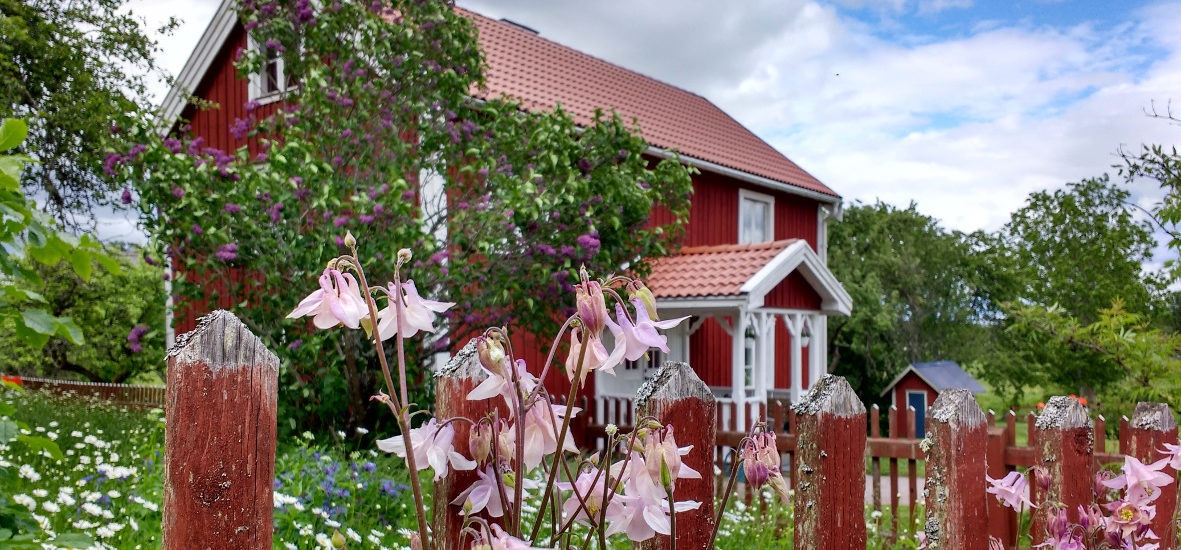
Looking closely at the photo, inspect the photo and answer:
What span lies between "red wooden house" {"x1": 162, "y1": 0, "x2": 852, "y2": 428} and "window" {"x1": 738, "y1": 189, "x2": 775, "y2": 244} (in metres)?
0.02

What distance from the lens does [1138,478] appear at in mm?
1797

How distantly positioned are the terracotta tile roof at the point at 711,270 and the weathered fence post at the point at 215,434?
9.30 metres

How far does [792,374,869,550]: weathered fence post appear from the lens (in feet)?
6.16

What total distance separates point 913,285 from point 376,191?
670 inches

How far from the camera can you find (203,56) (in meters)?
12.0

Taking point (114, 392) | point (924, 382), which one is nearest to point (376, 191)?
point (924, 382)

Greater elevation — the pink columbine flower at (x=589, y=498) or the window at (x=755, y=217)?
the window at (x=755, y=217)

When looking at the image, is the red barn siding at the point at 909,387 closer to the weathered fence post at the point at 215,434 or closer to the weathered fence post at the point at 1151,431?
the weathered fence post at the point at 1151,431

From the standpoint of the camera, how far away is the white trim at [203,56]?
11867 mm

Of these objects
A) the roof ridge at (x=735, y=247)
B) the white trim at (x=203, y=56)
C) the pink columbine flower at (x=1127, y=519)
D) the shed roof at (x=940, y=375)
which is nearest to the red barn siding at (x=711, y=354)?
the roof ridge at (x=735, y=247)

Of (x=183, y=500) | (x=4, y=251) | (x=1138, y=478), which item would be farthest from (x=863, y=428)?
(x=4, y=251)

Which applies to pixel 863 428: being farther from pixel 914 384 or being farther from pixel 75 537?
pixel 914 384

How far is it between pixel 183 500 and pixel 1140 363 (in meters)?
5.15

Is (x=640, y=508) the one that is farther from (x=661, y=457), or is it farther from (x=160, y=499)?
(x=160, y=499)
